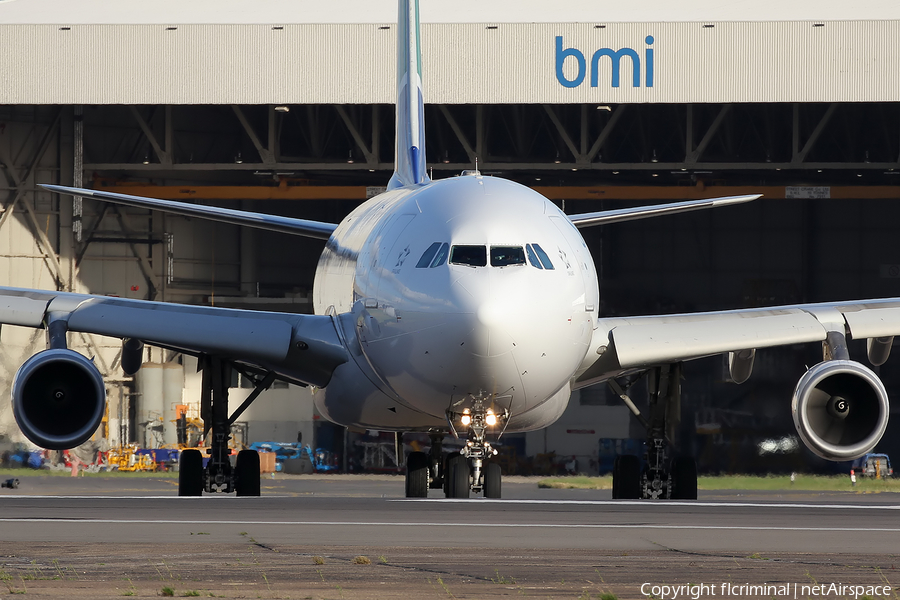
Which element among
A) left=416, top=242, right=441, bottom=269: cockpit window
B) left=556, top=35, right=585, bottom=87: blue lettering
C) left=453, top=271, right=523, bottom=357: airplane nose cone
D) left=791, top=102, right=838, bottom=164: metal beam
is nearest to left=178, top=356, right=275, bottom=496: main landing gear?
left=416, top=242, right=441, bottom=269: cockpit window

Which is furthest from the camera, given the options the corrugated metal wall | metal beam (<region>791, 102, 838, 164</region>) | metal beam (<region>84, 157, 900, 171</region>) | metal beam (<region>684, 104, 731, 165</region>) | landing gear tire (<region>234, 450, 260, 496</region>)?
metal beam (<region>84, 157, 900, 171</region>)

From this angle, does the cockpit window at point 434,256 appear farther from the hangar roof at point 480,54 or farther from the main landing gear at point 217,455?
the hangar roof at point 480,54

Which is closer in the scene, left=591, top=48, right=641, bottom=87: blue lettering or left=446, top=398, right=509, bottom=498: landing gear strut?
left=446, top=398, right=509, bottom=498: landing gear strut

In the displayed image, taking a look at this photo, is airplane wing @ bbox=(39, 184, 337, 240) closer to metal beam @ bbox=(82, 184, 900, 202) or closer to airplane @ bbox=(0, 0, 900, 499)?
airplane @ bbox=(0, 0, 900, 499)

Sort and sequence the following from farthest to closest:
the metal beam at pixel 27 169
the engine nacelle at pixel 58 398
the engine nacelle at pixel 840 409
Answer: the metal beam at pixel 27 169
the engine nacelle at pixel 58 398
the engine nacelle at pixel 840 409

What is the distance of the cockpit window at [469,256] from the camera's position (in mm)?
13242

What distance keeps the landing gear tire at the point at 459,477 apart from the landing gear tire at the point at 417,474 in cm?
354

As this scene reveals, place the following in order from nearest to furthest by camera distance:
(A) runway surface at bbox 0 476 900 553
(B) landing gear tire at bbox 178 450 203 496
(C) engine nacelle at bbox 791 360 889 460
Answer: (A) runway surface at bbox 0 476 900 553 < (C) engine nacelle at bbox 791 360 889 460 < (B) landing gear tire at bbox 178 450 203 496

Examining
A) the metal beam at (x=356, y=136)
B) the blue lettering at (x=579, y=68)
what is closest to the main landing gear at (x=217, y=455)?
the blue lettering at (x=579, y=68)

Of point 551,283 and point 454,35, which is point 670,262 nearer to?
point 454,35

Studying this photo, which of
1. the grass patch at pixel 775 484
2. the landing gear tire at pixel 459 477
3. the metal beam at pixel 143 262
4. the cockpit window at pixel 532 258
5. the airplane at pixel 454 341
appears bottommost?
the grass patch at pixel 775 484

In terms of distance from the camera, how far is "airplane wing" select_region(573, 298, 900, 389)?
16.3 m

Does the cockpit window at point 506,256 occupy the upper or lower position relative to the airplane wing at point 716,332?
upper

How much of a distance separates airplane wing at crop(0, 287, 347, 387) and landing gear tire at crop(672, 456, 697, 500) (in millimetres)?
4993
